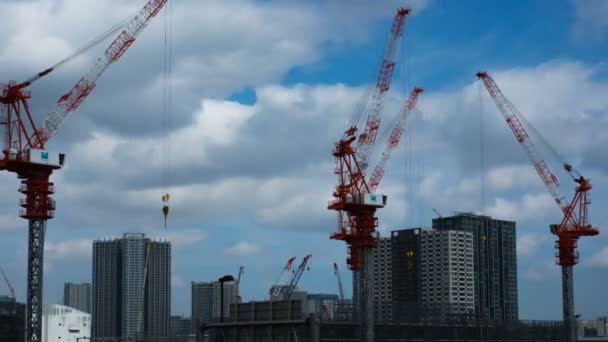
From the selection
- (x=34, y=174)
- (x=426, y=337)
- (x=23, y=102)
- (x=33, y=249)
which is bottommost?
(x=426, y=337)

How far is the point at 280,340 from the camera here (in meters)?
91.2

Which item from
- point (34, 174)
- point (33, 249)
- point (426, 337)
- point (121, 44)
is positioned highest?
point (121, 44)

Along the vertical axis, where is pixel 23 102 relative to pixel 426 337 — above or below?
above

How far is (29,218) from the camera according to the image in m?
163

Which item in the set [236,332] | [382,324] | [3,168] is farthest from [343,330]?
[236,332]

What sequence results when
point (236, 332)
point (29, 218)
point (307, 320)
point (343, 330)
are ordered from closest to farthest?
point (307, 320)
point (236, 332)
point (29, 218)
point (343, 330)

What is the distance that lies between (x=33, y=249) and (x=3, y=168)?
15697 millimetres

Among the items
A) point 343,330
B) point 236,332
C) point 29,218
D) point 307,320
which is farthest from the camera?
point 343,330

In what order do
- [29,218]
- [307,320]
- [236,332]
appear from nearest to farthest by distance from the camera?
[307,320]
[236,332]
[29,218]

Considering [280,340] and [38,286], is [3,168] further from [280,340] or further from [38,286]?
[280,340]

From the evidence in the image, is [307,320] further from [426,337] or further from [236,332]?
[426,337]

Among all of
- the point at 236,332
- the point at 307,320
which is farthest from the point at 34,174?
the point at 307,320

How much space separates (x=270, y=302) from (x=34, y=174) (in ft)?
285

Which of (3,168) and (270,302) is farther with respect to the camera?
(3,168)
